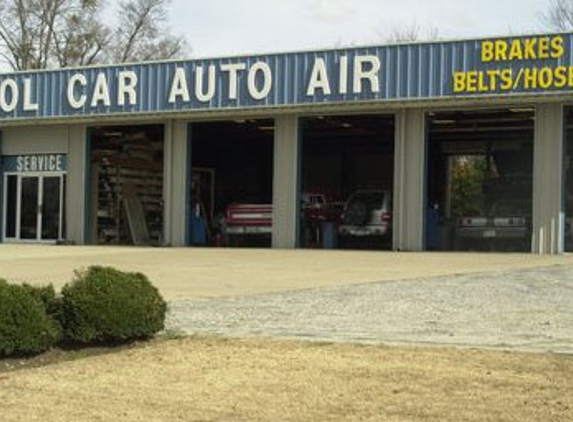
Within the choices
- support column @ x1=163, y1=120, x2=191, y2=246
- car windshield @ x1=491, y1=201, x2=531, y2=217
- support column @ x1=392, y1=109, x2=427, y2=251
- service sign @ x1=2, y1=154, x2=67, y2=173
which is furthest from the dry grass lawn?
service sign @ x1=2, y1=154, x2=67, y2=173

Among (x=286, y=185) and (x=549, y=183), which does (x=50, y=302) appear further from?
(x=286, y=185)

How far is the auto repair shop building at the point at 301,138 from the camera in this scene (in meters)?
24.6

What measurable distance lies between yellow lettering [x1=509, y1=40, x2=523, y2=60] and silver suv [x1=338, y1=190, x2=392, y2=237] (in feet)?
26.9

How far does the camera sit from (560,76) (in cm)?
2338

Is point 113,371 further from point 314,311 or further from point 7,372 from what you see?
point 314,311

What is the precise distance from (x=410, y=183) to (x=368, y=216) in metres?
4.91

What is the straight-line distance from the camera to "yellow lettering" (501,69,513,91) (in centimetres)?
2402

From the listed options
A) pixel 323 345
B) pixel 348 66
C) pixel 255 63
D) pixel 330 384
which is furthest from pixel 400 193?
pixel 330 384

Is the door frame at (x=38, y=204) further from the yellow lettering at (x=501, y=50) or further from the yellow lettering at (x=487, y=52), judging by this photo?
the yellow lettering at (x=501, y=50)

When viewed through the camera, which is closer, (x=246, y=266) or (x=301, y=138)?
(x=246, y=266)

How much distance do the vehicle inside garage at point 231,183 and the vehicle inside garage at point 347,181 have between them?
1678mm

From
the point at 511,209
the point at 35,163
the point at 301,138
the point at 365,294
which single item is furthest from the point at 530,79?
the point at 35,163

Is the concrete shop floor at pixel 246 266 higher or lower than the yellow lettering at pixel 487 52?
lower

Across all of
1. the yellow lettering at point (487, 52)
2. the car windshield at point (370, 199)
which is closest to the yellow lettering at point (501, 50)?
the yellow lettering at point (487, 52)
